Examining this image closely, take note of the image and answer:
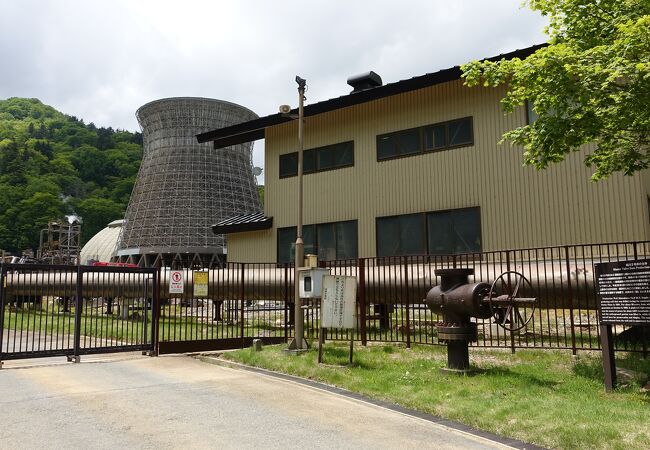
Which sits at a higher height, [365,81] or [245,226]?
[365,81]

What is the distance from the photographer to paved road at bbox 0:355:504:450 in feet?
21.4

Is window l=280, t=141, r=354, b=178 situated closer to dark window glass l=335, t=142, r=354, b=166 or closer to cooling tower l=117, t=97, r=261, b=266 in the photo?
dark window glass l=335, t=142, r=354, b=166

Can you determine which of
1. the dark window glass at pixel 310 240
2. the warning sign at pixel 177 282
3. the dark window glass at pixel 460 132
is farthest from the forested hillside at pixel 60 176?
the dark window glass at pixel 460 132

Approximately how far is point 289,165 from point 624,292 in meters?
17.4

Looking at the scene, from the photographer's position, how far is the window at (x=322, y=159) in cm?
2242

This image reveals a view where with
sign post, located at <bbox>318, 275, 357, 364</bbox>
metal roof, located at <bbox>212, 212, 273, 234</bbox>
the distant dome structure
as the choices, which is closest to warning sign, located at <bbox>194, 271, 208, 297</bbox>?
sign post, located at <bbox>318, 275, 357, 364</bbox>

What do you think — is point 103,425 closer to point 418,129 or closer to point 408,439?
point 408,439

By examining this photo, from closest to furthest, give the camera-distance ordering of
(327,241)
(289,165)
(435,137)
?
(435,137), (327,241), (289,165)

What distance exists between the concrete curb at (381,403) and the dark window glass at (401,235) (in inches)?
359

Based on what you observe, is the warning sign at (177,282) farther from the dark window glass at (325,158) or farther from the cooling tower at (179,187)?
the cooling tower at (179,187)

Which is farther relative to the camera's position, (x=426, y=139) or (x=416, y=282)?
(x=426, y=139)

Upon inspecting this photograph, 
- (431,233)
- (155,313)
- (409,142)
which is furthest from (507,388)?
(409,142)

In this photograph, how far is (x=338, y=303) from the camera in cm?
1166

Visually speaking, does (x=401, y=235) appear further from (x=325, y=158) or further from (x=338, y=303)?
(x=338, y=303)
